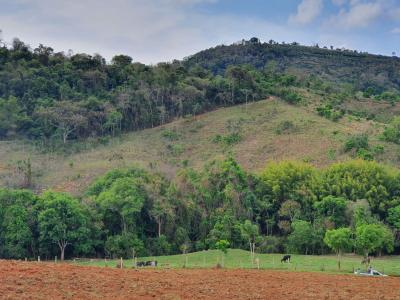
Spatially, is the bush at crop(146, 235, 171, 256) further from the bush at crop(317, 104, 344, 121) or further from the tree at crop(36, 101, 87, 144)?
the bush at crop(317, 104, 344, 121)

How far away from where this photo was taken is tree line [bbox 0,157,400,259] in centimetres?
4994

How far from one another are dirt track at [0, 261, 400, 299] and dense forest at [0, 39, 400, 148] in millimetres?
52813

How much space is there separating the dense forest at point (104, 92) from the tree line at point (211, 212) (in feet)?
77.0

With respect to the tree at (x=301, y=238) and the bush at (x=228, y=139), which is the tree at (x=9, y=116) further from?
the tree at (x=301, y=238)

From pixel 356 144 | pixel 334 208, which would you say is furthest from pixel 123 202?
pixel 356 144

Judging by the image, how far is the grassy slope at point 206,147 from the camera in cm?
6700

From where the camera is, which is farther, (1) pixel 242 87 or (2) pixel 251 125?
(1) pixel 242 87

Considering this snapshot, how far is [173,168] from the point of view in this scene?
6756 centimetres

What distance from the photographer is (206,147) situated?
248 feet

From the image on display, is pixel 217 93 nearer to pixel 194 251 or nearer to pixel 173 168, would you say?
pixel 173 168

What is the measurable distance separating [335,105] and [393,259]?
46002 millimetres

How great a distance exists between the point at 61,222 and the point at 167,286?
27.1 meters

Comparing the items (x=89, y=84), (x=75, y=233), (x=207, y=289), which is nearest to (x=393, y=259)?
(x=75, y=233)

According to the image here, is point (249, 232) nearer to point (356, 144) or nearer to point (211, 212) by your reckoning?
point (211, 212)
